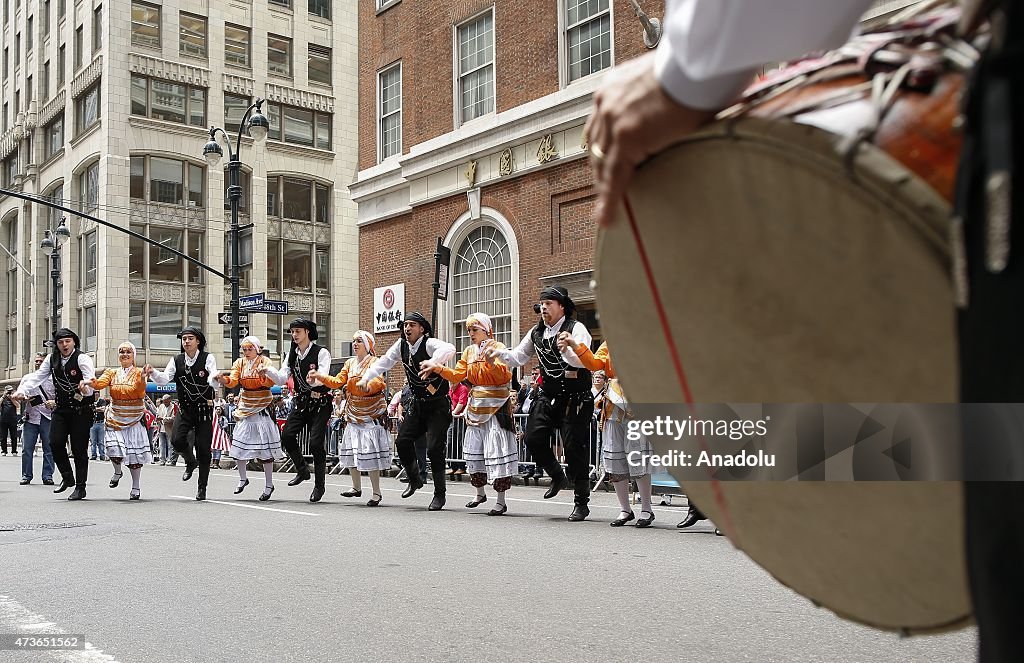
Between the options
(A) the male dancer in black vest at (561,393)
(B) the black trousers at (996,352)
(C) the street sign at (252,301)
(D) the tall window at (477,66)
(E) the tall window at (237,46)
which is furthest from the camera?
(E) the tall window at (237,46)

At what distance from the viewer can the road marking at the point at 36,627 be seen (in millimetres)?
4172

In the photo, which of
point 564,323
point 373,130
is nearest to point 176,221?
point 373,130

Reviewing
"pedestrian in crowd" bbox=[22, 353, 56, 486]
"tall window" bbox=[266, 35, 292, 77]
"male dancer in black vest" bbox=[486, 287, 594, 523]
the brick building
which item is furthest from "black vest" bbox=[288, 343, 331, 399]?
"tall window" bbox=[266, 35, 292, 77]

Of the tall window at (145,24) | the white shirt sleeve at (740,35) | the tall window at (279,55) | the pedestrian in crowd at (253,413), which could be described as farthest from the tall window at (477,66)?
the tall window at (279,55)

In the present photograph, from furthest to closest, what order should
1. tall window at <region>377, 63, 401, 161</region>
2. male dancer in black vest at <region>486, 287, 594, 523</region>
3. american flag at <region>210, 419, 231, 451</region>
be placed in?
tall window at <region>377, 63, 401, 161</region> < american flag at <region>210, 419, 231, 451</region> < male dancer in black vest at <region>486, 287, 594, 523</region>

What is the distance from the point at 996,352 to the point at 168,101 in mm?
47854

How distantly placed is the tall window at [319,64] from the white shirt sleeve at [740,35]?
50306 millimetres

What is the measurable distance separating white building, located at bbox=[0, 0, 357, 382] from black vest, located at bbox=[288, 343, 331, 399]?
109 ft

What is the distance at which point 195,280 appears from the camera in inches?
1790

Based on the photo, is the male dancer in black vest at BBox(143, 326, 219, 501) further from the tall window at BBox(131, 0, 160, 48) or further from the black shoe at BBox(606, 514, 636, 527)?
the tall window at BBox(131, 0, 160, 48)

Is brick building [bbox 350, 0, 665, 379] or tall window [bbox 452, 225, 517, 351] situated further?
tall window [bbox 452, 225, 517, 351]

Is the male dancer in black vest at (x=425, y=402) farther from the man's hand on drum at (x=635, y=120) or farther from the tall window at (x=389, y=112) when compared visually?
the tall window at (x=389, y=112)

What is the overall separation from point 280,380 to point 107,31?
37.4 m

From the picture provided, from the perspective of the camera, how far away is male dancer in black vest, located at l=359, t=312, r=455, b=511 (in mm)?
10891
